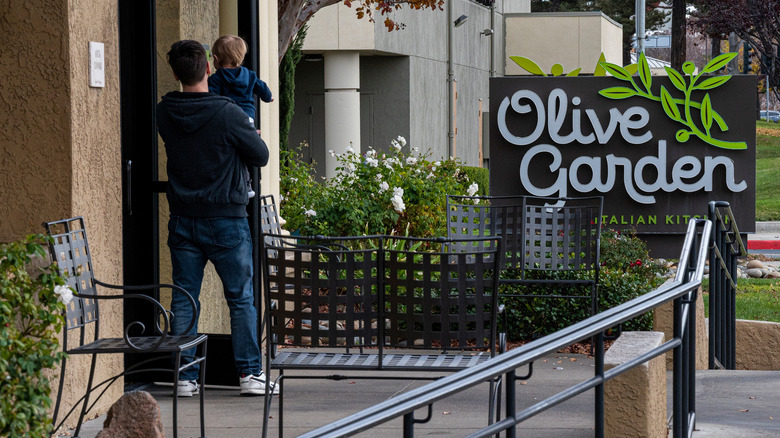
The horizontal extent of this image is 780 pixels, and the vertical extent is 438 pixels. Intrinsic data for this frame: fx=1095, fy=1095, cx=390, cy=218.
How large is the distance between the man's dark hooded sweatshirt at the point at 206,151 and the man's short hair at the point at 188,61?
87 mm

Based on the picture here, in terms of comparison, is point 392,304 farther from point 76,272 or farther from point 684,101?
point 684,101

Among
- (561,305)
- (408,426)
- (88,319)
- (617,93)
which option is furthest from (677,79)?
(408,426)

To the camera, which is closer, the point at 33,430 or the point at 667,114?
→ the point at 33,430

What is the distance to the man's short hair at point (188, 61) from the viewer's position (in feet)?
18.3

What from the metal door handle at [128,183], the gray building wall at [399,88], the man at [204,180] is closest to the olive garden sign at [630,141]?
the metal door handle at [128,183]

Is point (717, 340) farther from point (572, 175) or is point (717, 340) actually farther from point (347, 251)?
point (347, 251)

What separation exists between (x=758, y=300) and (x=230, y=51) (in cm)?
846

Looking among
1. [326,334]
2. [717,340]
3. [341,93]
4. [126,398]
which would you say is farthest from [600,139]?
[341,93]

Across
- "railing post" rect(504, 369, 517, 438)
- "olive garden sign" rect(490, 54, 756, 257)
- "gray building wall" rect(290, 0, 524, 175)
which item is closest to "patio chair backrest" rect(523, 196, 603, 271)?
"olive garden sign" rect(490, 54, 756, 257)

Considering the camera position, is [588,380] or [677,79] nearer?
[588,380]

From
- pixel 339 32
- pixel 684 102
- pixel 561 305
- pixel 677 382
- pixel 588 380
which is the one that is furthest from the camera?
pixel 339 32

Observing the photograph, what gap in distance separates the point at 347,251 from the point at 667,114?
6.97 metres

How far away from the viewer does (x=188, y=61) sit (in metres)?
5.58

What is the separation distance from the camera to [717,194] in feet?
35.7
